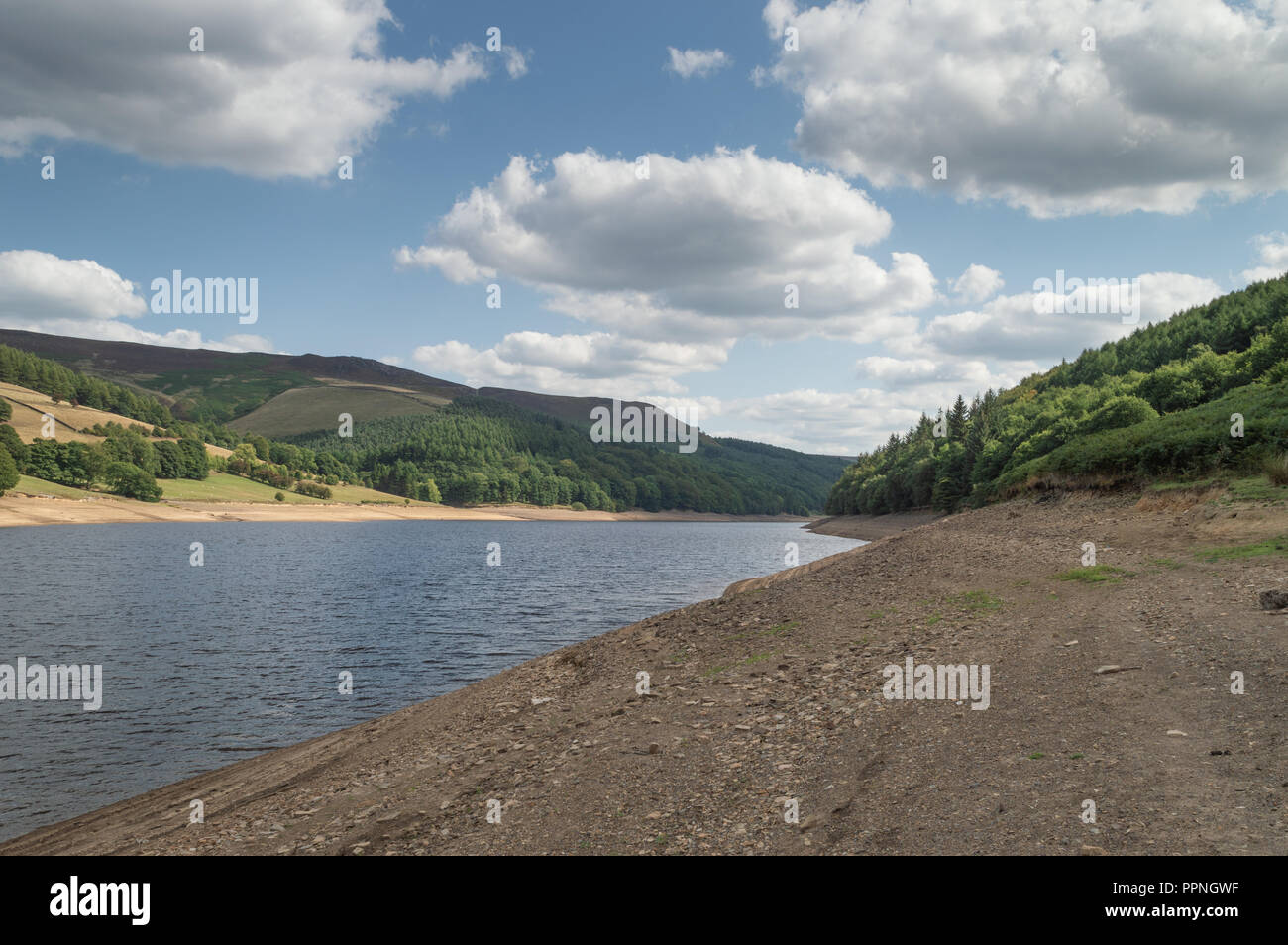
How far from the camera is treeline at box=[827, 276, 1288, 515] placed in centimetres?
3122

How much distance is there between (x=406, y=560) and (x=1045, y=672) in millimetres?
73121

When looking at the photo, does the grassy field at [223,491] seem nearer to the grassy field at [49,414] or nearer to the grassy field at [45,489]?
the grassy field at [45,489]

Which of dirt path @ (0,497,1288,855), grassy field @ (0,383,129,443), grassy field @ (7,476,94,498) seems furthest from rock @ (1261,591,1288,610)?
grassy field @ (0,383,129,443)

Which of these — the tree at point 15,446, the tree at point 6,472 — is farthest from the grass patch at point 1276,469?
the tree at point 15,446

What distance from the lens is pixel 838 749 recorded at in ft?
36.2

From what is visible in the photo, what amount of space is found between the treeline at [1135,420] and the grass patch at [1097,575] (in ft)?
39.6

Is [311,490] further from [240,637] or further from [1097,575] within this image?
[1097,575]

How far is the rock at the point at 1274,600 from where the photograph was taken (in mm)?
14016

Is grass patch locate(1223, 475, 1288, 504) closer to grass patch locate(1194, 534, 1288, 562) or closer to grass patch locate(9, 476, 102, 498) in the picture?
grass patch locate(1194, 534, 1288, 562)

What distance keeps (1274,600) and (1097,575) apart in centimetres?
591
